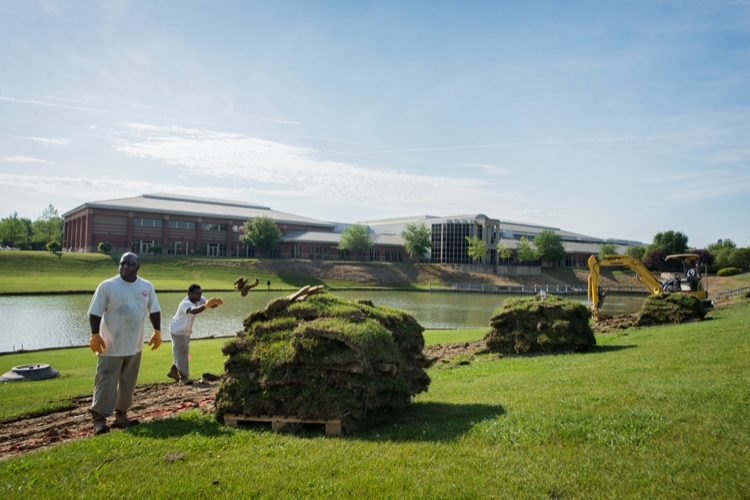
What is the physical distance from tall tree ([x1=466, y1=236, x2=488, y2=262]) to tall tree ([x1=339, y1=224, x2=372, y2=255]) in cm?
1929

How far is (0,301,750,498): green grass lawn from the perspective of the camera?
4.74 metres

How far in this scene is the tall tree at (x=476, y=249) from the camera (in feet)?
290

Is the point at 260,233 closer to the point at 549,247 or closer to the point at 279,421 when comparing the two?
the point at 549,247

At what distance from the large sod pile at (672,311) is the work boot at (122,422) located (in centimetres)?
2286

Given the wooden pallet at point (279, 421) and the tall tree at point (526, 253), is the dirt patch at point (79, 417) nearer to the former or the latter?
the wooden pallet at point (279, 421)

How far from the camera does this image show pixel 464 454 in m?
5.66

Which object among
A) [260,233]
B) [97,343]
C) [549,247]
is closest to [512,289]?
[549,247]

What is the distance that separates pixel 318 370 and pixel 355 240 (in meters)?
84.7

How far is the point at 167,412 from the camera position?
855 centimetres

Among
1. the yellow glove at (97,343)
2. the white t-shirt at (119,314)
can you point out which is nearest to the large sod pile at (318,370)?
the white t-shirt at (119,314)

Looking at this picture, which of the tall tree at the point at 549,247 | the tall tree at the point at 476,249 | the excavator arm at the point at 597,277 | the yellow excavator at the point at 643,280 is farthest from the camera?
the tall tree at the point at 549,247

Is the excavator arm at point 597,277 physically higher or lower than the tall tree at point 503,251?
lower

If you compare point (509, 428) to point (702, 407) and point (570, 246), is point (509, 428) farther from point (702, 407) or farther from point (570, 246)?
point (570, 246)

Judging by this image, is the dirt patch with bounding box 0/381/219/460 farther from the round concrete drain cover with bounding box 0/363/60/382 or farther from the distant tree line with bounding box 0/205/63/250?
the distant tree line with bounding box 0/205/63/250
